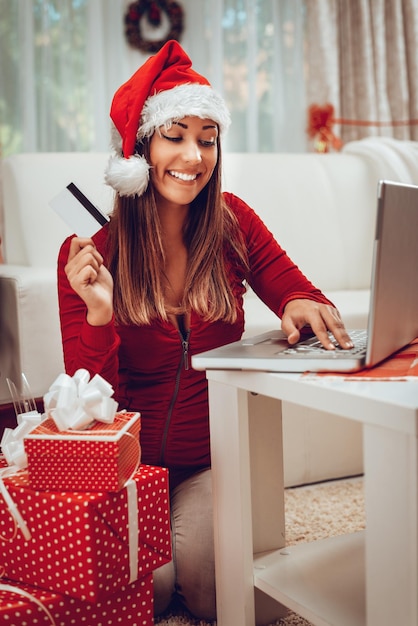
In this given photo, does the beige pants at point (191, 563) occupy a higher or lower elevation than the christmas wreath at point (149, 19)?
lower

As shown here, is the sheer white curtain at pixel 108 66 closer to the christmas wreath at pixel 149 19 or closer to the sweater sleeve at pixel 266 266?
the christmas wreath at pixel 149 19

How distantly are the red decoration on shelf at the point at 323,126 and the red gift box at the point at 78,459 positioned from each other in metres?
2.36

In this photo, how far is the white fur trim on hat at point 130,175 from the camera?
120cm

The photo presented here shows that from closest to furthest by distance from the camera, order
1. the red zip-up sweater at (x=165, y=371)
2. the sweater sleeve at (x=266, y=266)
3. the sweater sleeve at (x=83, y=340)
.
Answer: the sweater sleeve at (x=83, y=340) < the red zip-up sweater at (x=165, y=371) < the sweater sleeve at (x=266, y=266)

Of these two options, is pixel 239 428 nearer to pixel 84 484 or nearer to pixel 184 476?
pixel 84 484

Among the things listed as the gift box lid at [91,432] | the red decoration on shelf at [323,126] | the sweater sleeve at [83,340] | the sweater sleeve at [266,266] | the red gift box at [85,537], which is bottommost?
the red gift box at [85,537]

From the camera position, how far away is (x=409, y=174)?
8.04ft

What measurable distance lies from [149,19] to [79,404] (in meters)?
2.33

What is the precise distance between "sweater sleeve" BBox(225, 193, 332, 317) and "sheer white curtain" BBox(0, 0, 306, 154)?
→ 1504mm

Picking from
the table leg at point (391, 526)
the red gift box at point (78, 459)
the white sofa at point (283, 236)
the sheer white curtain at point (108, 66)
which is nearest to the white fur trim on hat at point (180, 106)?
the white sofa at point (283, 236)

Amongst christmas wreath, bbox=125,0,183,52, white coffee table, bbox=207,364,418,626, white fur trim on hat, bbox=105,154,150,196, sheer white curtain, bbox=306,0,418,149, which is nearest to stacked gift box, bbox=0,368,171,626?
white coffee table, bbox=207,364,418,626

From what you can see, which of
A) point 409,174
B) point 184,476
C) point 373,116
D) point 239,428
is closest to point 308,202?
point 409,174

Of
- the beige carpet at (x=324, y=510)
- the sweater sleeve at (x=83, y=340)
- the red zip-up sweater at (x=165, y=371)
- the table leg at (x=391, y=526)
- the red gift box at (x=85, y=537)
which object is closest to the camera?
the table leg at (x=391, y=526)

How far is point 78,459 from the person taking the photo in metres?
0.87
